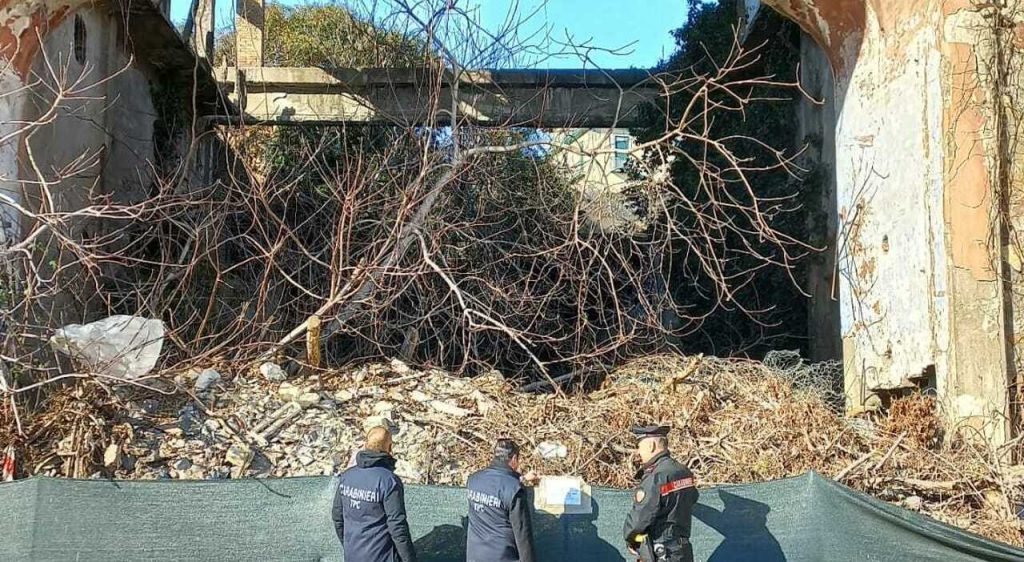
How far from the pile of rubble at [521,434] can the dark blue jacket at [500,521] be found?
6.05 ft

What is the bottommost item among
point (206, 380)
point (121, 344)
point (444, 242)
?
point (206, 380)

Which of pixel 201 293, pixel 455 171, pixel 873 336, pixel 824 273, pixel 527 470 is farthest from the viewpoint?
pixel 824 273

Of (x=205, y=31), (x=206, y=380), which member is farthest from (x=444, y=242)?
(x=205, y=31)

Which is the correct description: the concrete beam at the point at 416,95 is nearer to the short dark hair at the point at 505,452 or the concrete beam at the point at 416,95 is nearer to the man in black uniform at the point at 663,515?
the short dark hair at the point at 505,452

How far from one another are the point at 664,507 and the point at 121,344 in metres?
4.61

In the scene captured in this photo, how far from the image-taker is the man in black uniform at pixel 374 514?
5.21 metres

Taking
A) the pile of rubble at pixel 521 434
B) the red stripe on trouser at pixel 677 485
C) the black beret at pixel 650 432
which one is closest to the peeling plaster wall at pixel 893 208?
the pile of rubble at pixel 521 434

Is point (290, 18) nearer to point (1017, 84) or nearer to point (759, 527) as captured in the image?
point (1017, 84)

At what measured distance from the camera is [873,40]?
8344 mm

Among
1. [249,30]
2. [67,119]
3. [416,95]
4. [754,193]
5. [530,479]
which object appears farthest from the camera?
[249,30]

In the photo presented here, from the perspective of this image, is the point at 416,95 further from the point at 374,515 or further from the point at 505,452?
the point at 374,515

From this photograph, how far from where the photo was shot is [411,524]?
228 inches

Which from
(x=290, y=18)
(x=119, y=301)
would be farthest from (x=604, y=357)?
A: (x=290, y=18)

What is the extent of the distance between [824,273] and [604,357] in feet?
9.47
